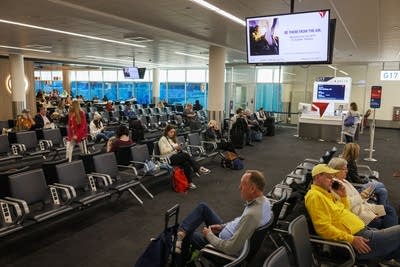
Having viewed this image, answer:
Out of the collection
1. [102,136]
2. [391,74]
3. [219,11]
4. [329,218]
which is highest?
[219,11]

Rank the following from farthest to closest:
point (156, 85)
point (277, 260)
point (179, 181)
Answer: point (156, 85) → point (179, 181) → point (277, 260)

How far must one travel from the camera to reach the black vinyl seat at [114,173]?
192 inches

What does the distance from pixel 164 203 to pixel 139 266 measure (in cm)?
260

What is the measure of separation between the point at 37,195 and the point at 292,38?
3.93m

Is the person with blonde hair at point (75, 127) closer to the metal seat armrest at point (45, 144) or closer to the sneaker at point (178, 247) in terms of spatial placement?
the metal seat armrest at point (45, 144)

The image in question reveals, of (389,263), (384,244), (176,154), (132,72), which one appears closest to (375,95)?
(176,154)

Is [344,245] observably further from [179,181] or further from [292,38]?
[179,181]

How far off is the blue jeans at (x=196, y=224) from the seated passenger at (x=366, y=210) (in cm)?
131

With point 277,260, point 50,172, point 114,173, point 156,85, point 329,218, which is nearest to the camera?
point 277,260

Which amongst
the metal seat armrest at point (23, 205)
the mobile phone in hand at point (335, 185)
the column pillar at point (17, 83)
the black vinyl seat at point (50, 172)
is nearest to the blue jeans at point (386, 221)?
the mobile phone in hand at point (335, 185)

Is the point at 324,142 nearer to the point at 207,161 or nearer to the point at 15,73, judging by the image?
the point at 207,161

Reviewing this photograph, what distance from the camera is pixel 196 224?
10.2 feet

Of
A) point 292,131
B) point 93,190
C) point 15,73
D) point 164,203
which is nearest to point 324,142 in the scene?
point 292,131

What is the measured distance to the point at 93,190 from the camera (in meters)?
4.53
